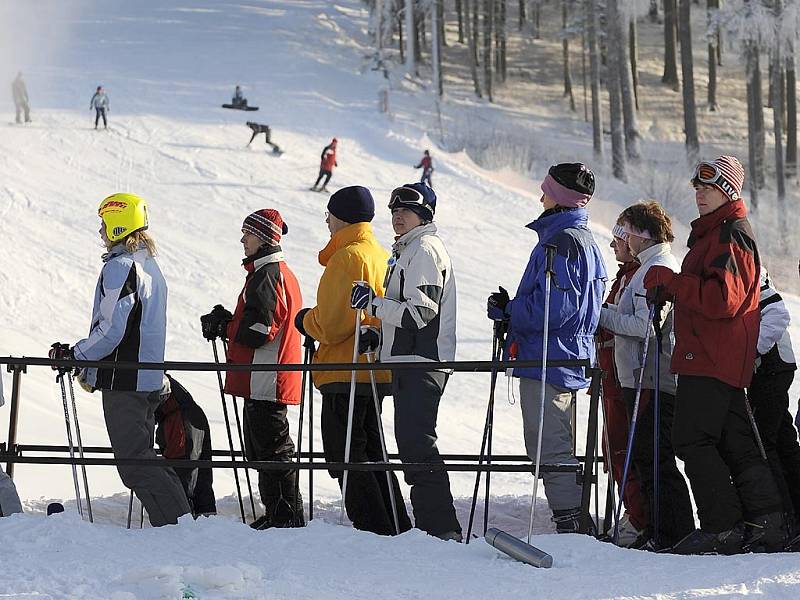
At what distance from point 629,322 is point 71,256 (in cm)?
1334

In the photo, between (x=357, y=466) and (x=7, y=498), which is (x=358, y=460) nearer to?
(x=357, y=466)

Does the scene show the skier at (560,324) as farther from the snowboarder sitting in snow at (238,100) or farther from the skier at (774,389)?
the snowboarder sitting in snow at (238,100)

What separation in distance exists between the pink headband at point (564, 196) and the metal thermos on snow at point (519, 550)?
1807 millimetres

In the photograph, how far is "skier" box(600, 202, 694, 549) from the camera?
604 cm

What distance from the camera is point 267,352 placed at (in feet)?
21.3

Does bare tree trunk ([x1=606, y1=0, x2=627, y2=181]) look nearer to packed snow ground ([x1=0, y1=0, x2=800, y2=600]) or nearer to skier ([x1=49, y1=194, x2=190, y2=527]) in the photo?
packed snow ground ([x1=0, y1=0, x2=800, y2=600])

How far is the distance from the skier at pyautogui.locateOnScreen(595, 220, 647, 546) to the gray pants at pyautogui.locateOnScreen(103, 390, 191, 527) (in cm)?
231

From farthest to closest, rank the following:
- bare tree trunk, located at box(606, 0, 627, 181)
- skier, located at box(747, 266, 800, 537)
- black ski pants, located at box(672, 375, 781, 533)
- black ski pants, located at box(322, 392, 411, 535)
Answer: bare tree trunk, located at box(606, 0, 627, 181), black ski pants, located at box(322, 392, 411, 535), skier, located at box(747, 266, 800, 537), black ski pants, located at box(672, 375, 781, 533)

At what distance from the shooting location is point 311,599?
4.31 m

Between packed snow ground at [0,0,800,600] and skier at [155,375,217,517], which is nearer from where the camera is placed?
packed snow ground at [0,0,800,600]

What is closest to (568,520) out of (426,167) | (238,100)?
(426,167)

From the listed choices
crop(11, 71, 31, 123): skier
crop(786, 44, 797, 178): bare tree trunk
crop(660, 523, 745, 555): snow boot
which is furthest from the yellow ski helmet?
crop(786, 44, 797, 178): bare tree trunk

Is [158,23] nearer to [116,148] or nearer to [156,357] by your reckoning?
[116,148]

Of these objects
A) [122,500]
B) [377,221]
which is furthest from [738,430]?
[377,221]
